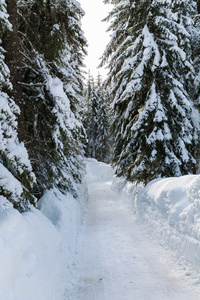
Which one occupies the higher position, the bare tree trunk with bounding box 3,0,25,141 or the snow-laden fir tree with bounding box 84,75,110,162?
the snow-laden fir tree with bounding box 84,75,110,162

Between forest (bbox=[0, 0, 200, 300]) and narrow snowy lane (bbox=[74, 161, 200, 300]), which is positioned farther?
narrow snowy lane (bbox=[74, 161, 200, 300])

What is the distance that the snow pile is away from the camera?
2557 mm

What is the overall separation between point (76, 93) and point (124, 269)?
5.36 meters

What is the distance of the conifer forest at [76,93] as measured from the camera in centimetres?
414

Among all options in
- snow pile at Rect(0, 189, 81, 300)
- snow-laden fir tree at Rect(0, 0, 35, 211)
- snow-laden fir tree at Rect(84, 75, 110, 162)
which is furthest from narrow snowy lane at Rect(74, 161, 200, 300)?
snow-laden fir tree at Rect(84, 75, 110, 162)

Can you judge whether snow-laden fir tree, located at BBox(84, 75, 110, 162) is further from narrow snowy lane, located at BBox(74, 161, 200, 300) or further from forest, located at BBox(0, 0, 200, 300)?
narrow snowy lane, located at BBox(74, 161, 200, 300)

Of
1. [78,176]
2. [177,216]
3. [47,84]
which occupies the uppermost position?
[47,84]

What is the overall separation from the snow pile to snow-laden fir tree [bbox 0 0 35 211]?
0.21 m

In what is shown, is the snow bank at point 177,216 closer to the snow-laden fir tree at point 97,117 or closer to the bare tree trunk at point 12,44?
the bare tree trunk at point 12,44

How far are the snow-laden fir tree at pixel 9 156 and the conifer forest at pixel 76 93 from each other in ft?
0.05

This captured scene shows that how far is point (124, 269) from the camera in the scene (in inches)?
199

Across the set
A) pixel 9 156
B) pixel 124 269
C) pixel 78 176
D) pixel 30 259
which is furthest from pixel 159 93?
pixel 30 259

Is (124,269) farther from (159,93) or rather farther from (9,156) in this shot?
A: (159,93)

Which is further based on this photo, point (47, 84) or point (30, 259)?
point (47, 84)
